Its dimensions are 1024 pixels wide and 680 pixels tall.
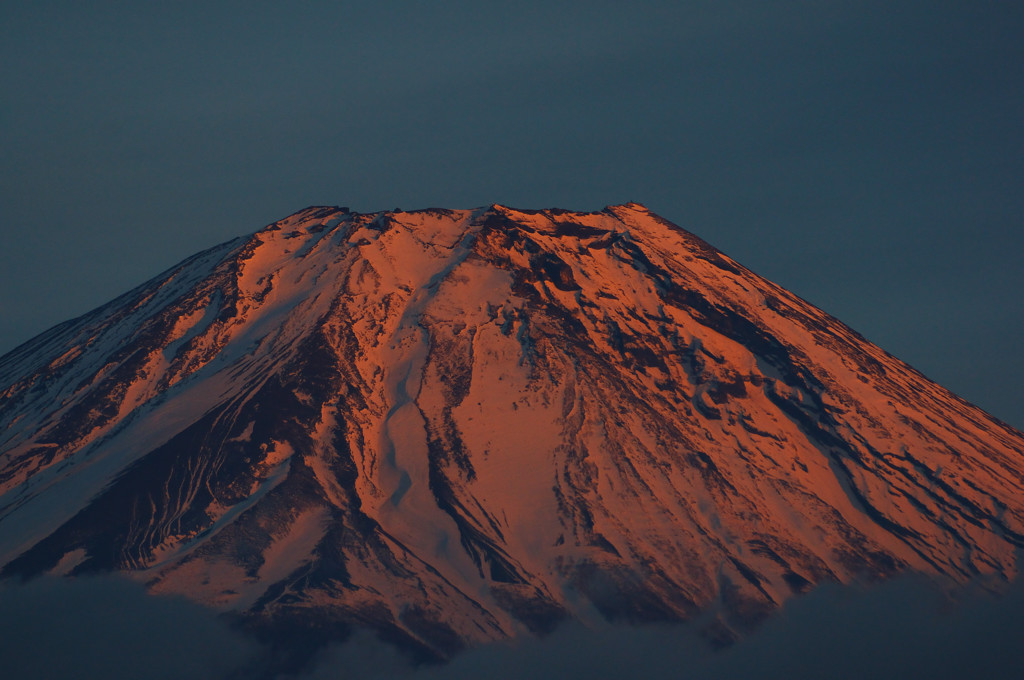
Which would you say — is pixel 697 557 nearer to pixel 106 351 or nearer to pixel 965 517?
pixel 965 517

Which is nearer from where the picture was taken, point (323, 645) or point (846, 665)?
point (323, 645)

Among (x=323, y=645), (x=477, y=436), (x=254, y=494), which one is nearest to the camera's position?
(x=323, y=645)

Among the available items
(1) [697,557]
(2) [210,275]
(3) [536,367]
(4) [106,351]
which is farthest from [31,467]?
(1) [697,557]

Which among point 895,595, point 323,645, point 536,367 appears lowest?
point 323,645

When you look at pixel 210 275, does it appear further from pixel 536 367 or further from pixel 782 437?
pixel 782 437

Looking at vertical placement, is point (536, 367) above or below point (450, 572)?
above

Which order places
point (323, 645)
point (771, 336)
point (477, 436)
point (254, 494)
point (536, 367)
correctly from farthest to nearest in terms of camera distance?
point (771, 336) < point (536, 367) < point (477, 436) < point (254, 494) < point (323, 645)

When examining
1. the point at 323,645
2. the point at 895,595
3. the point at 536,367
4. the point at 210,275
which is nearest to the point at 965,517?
the point at 895,595
